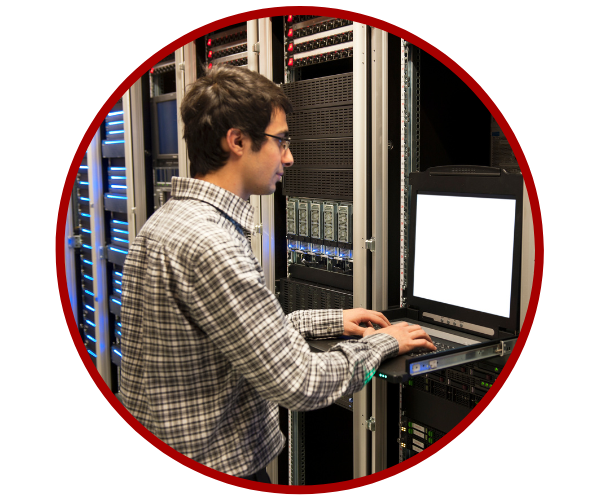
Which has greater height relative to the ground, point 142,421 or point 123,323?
point 123,323

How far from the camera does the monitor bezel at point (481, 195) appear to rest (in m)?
2.07

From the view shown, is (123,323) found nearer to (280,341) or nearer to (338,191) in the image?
(280,341)

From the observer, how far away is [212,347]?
1531 mm

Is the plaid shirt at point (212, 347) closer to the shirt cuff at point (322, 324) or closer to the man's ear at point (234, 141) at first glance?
the man's ear at point (234, 141)

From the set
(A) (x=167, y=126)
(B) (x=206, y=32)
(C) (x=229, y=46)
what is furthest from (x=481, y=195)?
(A) (x=167, y=126)

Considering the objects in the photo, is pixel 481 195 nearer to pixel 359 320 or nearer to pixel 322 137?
pixel 359 320

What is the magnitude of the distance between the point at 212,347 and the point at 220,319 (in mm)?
123

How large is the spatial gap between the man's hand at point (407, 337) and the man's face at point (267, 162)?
60cm

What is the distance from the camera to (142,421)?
160cm

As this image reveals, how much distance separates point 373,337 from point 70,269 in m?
4.03

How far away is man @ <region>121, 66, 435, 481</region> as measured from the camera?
1.45 m

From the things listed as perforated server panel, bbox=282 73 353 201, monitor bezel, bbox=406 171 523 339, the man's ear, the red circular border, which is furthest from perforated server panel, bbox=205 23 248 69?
the man's ear

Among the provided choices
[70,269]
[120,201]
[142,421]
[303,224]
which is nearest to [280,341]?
[142,421]

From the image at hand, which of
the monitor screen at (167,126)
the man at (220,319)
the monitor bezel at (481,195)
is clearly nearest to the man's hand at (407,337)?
the man at (220,319)
